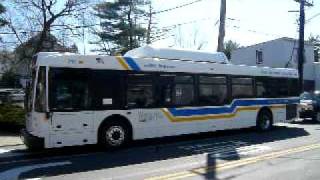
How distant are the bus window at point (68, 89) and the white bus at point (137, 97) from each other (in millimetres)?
25

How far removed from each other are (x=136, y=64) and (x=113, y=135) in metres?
2.20

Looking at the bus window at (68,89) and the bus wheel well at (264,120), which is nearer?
the bus window at (68,89)

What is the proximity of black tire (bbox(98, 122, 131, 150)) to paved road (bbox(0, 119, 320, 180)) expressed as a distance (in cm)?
27

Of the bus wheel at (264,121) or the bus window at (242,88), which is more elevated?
the bus window at (242,88)

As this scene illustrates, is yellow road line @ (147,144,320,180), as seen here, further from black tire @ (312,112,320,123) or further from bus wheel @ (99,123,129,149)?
black tire @ (312,112,320,123)

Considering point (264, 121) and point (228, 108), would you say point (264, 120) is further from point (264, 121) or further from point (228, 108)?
point (228, 108)

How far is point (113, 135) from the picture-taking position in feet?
45.6

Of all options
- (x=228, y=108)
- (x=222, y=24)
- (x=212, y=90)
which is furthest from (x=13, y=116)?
(x=222, y=24)

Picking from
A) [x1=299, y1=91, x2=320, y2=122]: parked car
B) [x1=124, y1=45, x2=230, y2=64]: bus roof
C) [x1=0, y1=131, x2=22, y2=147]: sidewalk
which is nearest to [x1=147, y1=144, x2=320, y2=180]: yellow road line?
[x1=124, y1=45, x2=230, y2=64]: bus roof

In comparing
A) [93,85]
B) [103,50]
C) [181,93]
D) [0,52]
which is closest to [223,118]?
[181,93]

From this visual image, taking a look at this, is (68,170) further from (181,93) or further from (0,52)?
(0,52)

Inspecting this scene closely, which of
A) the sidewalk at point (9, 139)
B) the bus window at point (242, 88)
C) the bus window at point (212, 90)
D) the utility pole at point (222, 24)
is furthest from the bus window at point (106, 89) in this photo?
the utility pole at point (222, 24)

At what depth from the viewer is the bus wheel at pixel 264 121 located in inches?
754

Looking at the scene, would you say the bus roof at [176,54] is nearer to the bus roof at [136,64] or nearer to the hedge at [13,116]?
the bus roof at [136,64]
